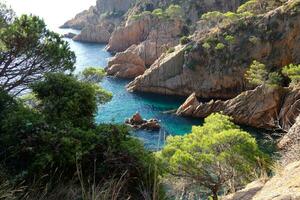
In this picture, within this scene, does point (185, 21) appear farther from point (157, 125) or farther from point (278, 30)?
point (157, 125)

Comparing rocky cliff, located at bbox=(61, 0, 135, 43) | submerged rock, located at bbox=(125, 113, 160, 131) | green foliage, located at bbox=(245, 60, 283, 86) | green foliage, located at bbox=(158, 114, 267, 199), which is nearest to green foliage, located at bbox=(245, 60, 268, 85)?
green foliage, located at bbox=(245, 60, 283, 86)

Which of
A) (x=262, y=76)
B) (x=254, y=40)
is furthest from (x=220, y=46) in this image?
(x=262, y=76)

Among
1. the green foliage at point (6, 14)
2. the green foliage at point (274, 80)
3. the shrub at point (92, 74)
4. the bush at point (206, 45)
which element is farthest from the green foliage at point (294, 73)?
the green foliage at point (6, 14)

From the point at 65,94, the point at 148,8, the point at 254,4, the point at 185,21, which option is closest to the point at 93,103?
the point at 65,94

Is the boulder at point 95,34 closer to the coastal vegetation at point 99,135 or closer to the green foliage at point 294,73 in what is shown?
the coastal vegetation at point 99,135

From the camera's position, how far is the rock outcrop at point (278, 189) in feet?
21.8

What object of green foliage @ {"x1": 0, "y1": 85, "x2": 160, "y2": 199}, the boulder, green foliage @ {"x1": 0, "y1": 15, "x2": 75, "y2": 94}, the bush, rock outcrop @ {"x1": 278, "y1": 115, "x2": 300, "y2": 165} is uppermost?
green foliage @ {"x1": 0, "y1": 15, "x2": 75, "y2": 94}

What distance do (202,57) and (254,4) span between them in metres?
16.0

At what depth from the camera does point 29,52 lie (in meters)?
15.8

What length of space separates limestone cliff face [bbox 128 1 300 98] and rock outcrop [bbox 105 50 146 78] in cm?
859

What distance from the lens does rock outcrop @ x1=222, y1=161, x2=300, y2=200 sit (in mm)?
6636

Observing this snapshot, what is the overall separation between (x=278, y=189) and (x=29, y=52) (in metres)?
11.3

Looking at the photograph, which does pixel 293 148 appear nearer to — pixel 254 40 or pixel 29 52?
pixel 29 52

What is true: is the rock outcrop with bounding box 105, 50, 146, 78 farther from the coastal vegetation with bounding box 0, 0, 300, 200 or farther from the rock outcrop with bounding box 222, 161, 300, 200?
the rock outcrop with bounding box 222, 161, 300, 200
